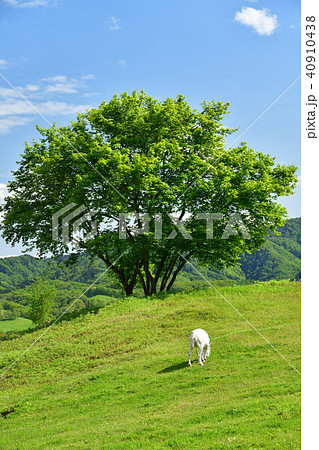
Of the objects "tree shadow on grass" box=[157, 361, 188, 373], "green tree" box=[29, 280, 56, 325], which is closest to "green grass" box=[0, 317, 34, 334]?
"green tree" box=[29, 280, 56, 325]

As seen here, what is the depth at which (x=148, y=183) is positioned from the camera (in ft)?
88.5

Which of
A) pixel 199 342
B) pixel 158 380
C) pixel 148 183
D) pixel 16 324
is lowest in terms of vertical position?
pixel 16 324

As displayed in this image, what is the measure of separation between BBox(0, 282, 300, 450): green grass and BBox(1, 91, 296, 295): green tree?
5396 mm

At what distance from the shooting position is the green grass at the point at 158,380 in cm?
903

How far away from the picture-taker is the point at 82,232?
31172mm

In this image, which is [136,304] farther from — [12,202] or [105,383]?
[12,202]

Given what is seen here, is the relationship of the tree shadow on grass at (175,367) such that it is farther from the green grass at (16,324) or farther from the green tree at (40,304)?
the green grass at (16,324)

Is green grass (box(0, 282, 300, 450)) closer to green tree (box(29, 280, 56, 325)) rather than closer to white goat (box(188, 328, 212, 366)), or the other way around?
white goat (box(188, 328, 212, 366))

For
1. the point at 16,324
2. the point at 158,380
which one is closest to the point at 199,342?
the point at 158,380

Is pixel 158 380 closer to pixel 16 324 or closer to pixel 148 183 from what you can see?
pixel 148 183

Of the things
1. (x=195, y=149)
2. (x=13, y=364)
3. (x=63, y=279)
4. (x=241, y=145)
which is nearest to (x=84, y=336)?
(x=13, y=364)

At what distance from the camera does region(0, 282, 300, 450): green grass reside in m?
9.03

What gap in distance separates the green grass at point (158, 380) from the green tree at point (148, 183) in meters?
5.40

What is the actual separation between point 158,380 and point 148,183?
611 inches
